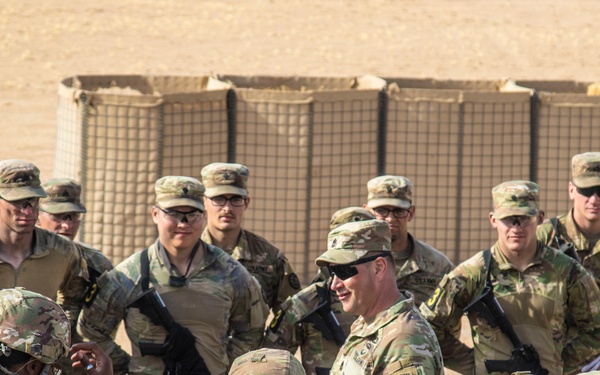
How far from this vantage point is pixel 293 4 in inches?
1245

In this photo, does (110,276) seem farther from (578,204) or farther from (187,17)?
(187,17)

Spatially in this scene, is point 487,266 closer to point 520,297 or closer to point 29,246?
point 520,297

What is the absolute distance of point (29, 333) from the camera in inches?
202

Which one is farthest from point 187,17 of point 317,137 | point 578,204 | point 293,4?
point 578,204

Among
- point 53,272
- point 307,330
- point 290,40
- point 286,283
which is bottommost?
point 307,330

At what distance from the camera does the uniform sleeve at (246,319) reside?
760 cm

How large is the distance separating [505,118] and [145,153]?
3.31 meters

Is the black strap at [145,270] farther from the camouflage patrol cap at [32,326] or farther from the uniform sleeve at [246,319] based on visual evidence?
the camouflage patrol cap at [32,326]

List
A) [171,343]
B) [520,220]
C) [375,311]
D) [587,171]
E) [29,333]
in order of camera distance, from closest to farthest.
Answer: [29,333] < [375,311] < [171,343] < [520,220] < [587,171]

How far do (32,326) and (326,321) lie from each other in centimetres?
298

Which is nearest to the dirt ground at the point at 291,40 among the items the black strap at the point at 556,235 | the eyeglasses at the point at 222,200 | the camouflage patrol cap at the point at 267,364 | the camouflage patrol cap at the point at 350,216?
the eyeglasses at the point at 222,200

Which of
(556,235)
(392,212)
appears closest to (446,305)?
(392,212)

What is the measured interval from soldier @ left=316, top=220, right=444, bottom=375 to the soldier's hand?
1.44m

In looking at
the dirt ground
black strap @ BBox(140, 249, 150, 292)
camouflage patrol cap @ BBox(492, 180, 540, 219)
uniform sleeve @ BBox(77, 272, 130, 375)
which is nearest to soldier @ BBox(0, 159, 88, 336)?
uniform sleeve @ BBox(77, 272, 130, 375)
